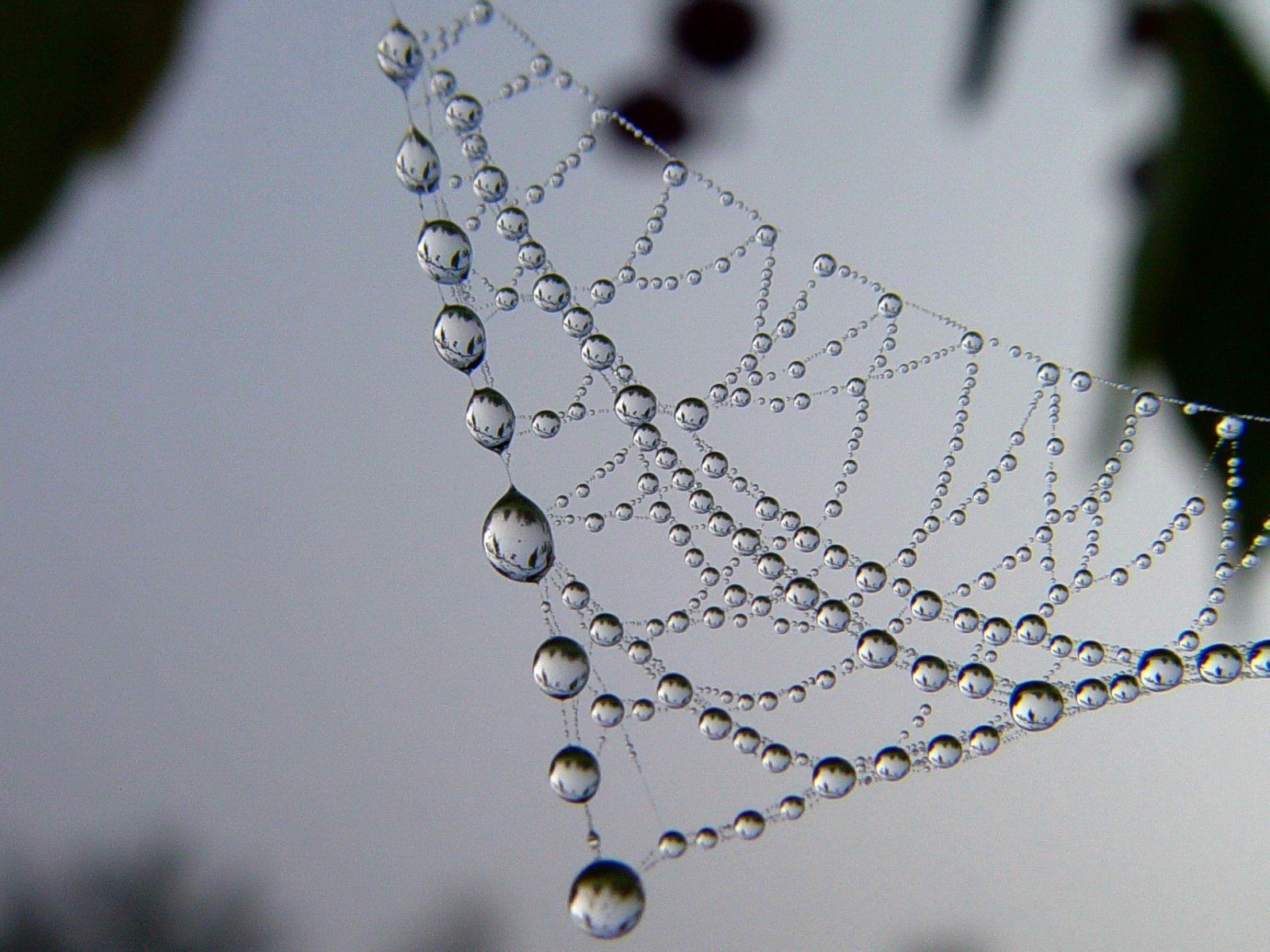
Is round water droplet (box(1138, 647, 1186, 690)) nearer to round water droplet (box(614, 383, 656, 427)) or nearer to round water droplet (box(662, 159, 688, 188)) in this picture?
round water droplet (box(614, 383, 656, 427))

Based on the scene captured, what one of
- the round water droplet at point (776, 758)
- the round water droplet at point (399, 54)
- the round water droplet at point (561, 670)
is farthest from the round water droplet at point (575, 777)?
the round water droplet at point (399, 54)

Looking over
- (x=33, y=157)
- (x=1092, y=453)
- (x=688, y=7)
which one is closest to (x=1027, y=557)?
(x=1092, y=453)

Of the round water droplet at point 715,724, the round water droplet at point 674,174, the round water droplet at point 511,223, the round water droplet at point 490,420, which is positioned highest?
the round water droplet at point 674,174

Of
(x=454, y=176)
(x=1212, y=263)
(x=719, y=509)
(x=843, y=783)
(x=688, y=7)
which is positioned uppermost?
(x=688, y=7)

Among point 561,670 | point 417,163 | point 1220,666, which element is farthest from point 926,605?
A: point 417,163

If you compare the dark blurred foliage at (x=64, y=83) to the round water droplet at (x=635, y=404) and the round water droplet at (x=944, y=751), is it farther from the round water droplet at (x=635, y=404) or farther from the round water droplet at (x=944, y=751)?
the round water droplet at (x=944, y=751)

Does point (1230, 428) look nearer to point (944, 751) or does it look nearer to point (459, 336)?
point (944, 751)

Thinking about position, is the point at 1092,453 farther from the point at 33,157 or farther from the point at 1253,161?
the point at 33,157
